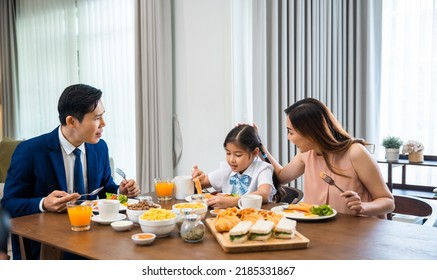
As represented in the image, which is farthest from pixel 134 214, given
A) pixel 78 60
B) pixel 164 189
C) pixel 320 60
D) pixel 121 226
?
pixel 78 60

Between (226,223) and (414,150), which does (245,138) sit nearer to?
(226,223)

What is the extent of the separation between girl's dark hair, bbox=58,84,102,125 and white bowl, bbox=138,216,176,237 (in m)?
0.72

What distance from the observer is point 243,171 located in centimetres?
189

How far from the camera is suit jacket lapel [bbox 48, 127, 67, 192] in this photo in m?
1.67

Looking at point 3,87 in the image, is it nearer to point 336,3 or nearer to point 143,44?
point 143,44

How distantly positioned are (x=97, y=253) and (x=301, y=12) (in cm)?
245

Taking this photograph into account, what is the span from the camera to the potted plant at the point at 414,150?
299 centimetres

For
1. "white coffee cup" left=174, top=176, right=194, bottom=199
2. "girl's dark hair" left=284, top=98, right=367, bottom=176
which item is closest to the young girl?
"white coffee cup" left=174, top=176, right=194, bottom=199

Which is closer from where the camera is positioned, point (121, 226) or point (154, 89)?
point (121, 226)

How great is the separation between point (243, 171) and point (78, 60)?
3139 mm

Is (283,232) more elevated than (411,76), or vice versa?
(411,76)

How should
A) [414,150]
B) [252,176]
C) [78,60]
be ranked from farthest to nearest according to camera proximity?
1. [78,60]
2. [414,150]
3. [252,176]

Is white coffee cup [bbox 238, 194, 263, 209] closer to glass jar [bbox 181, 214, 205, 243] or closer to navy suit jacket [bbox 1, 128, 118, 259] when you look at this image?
glass jar [bbox 181, 214, 205, 243]

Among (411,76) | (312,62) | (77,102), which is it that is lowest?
(77,102)
